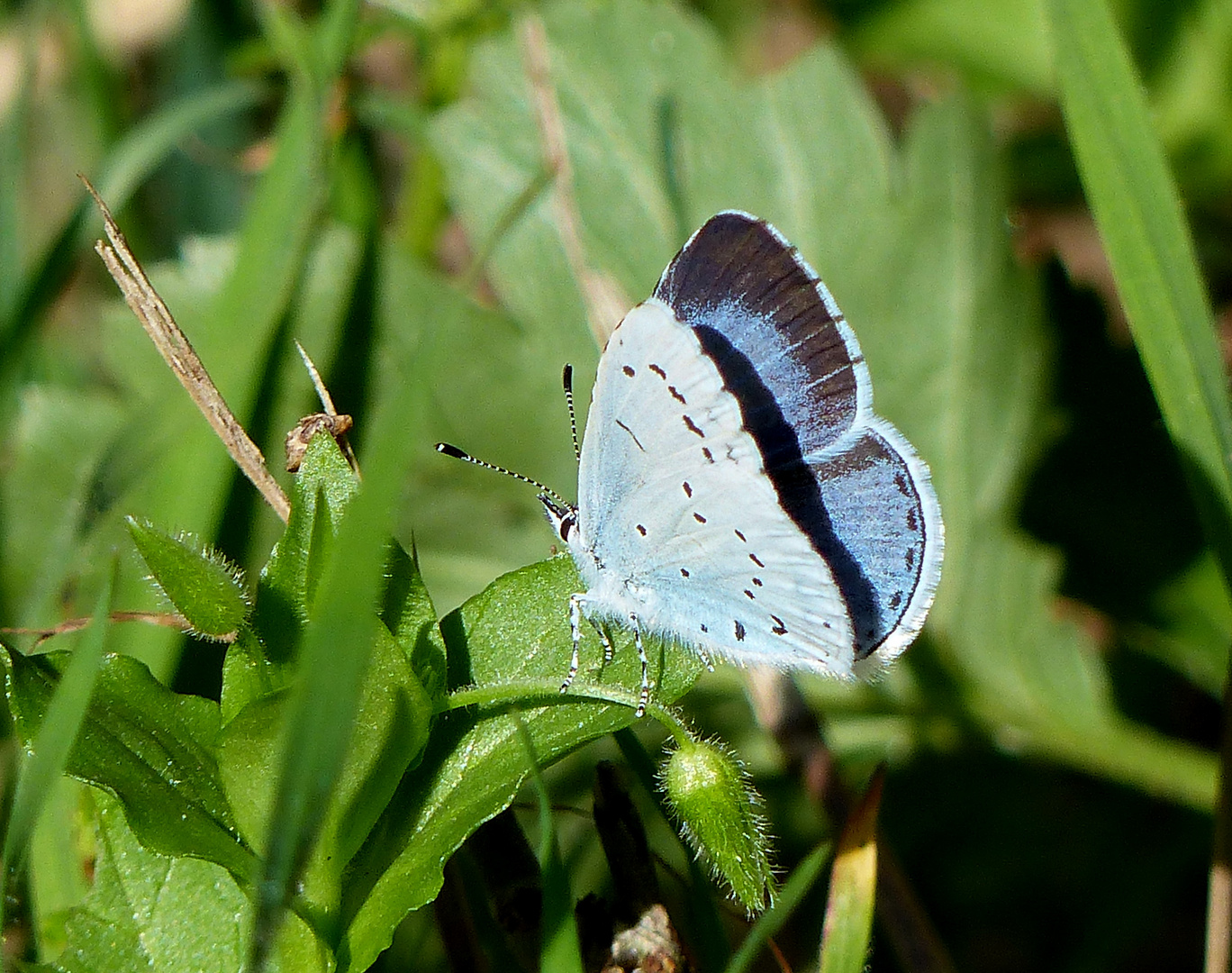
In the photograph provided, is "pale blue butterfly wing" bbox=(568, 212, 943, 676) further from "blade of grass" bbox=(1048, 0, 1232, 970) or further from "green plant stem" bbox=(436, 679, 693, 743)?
"blade of grass" bbox=(1048, 0, 1232, 970)

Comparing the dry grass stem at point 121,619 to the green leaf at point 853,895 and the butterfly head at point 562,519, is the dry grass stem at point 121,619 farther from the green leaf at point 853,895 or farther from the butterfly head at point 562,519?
the green leaf at point 853,895

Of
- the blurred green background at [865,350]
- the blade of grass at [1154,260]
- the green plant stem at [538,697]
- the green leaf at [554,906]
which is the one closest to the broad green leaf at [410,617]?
the green plant stem at [538,697]

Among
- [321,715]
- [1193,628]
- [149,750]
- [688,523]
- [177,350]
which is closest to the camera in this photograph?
[321,715]

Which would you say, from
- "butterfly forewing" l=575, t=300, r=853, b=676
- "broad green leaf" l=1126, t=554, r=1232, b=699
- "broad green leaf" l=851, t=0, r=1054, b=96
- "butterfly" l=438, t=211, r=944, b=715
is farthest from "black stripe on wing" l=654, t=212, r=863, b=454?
"broad green leaf" l=851, t=0, r=1054, b=96

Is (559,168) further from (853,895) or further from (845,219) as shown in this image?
A: (853,895)

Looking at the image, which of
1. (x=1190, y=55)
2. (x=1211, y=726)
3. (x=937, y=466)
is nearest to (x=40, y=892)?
(x=937, y=466)

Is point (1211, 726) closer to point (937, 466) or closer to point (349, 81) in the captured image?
point (937, 466)

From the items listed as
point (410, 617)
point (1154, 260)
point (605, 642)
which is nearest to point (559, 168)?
point (1154, 260)
